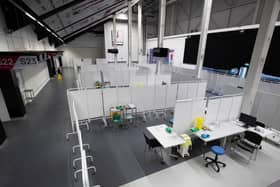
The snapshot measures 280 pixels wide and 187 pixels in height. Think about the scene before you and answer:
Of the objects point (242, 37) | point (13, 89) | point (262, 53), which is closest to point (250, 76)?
point (262, 53)

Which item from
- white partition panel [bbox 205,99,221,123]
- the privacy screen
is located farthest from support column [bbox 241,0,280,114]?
the privacy screen

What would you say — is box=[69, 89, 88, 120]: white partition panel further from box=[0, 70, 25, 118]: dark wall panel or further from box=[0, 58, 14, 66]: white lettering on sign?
box=[0, 70, 25, 118]: dark wall panel

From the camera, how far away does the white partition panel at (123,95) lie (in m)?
5.49

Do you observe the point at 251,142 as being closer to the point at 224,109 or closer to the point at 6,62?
the point at 224,109

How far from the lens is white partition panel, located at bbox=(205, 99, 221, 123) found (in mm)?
4270

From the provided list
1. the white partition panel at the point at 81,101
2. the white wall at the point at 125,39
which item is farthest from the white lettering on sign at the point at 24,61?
the white wall at the point at 125,39

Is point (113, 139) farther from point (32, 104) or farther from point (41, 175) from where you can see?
A: point (32, 104)

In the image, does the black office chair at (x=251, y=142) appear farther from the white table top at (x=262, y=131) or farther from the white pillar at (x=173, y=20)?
the white pillar at (x=173, y=20)

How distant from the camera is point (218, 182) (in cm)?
312

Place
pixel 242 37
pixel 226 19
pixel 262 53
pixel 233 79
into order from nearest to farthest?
pixel 262 53
pixel 233 79
pixel 242 37
pixel 226 19

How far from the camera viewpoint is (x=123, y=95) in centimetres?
557

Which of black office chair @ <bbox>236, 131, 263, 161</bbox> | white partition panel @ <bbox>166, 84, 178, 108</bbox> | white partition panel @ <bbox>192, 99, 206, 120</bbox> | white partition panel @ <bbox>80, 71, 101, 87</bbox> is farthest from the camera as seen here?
white partition panel @ <bbox>80, 71, 101, 87</bbox>

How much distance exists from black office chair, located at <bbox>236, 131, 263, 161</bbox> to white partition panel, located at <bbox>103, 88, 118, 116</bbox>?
4.44 metres

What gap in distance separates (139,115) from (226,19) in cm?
1103
